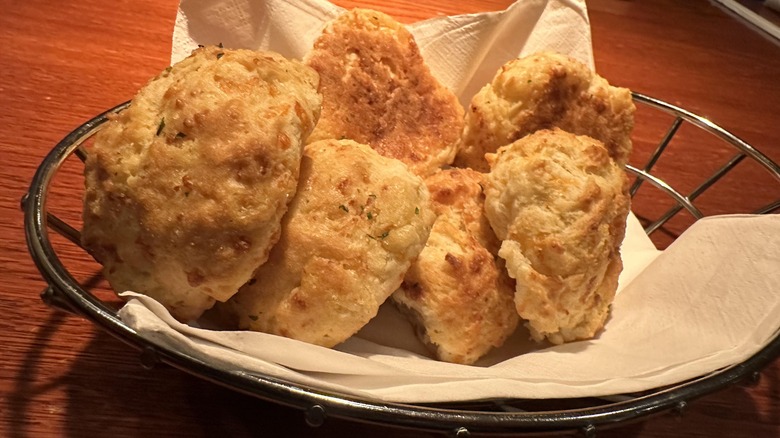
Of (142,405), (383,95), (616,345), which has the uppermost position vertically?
(383,95)

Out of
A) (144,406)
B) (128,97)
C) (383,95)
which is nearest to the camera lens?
(144,406)

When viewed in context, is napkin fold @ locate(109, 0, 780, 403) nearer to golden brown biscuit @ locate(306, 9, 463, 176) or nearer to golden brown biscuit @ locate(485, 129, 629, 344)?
golden brown biscuit @ locate(485, 129, 629, 344)

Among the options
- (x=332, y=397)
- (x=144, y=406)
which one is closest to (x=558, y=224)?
(x=332, y=397)

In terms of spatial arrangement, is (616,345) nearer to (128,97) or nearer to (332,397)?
(332,397)

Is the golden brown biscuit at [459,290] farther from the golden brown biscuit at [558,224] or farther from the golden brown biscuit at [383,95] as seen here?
the golden brown biscuit at [383,95]

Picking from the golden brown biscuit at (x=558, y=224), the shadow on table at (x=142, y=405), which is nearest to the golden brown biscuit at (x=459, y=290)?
the golden brown biscuit at (x=558, y=224)

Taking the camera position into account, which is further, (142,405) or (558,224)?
(558,224)

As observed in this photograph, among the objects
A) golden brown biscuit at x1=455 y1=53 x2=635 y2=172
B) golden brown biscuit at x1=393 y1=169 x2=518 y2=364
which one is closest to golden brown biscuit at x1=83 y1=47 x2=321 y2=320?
golden brown biscuit at x1=393 y1=169 x2=518 y2=364
